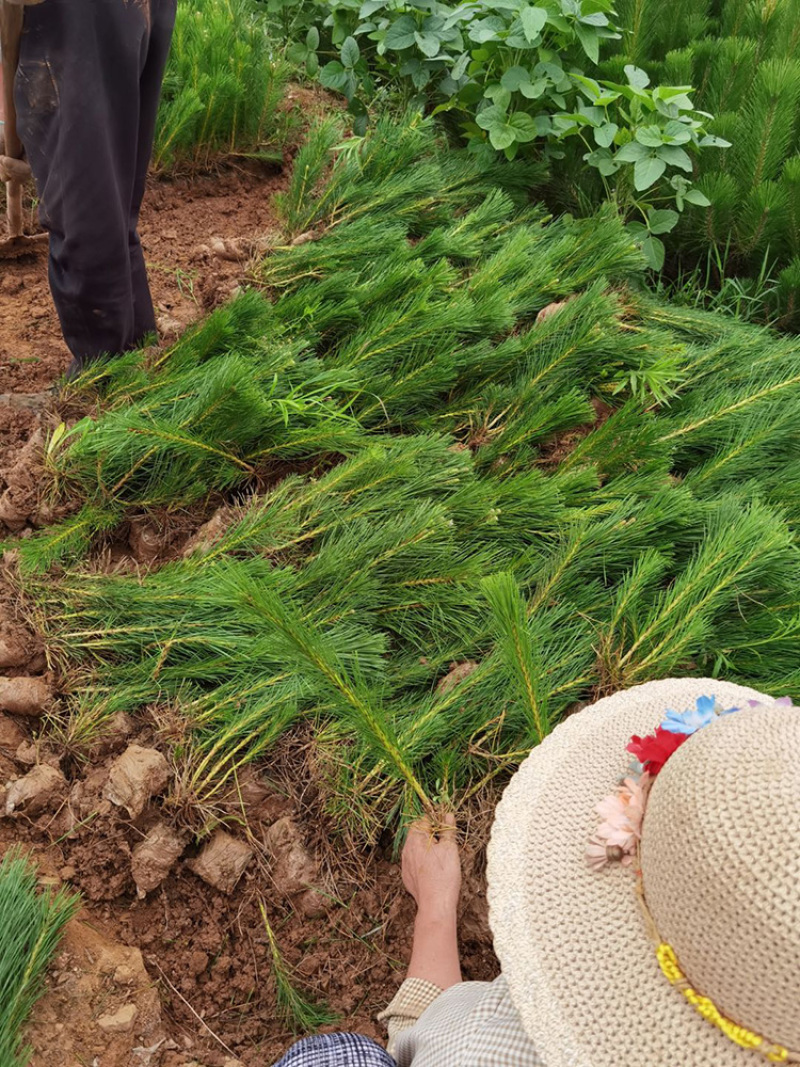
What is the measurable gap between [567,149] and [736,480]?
138cm

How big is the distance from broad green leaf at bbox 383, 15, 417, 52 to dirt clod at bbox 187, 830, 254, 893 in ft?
7.84

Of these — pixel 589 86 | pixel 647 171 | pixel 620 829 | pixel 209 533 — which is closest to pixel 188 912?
pixel 209 533

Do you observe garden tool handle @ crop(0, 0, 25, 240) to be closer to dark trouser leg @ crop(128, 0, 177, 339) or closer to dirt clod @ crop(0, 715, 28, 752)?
dark trouser leg @ crop(128, 0, 177, 339)

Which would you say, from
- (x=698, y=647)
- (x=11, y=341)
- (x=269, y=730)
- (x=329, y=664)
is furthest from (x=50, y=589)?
(x=698, y=647)

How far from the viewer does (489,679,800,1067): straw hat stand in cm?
71

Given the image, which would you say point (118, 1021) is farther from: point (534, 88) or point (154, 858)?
point (534, 88)

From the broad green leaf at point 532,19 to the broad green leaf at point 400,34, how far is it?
0.51 meters

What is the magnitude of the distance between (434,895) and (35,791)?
637 millimetres

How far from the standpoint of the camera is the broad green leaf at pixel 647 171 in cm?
236

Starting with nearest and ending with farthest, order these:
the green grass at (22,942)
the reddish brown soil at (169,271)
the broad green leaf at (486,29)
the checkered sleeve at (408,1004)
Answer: the green grass at (22,942) < the checkered sleeve at (408,1004) < the reddish brown soil at (169,271) < the broad green leaf at (486,29)

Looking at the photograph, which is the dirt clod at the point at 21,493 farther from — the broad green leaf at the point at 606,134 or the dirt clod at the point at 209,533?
the broad green leaf at the point at 606,134

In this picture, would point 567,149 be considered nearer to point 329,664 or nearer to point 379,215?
point 379,215

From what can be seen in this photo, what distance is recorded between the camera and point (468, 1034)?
0.97m

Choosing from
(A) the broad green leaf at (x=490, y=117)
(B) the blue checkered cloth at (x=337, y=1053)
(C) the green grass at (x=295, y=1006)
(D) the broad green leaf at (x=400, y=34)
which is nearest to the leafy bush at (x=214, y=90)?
(D) the broad green leaf at (x=400, y=34)
